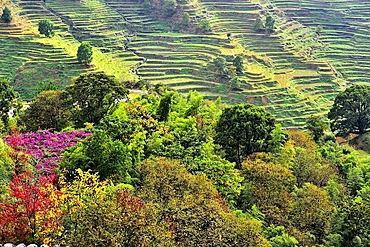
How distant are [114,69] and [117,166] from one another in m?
35.4

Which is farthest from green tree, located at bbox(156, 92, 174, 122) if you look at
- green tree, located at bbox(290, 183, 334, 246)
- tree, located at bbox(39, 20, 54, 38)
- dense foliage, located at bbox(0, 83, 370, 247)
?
tree, located at bbox(39, 20, 54, 38)

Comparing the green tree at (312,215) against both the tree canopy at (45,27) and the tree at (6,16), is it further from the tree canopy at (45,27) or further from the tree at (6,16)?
the tree at (6,16)

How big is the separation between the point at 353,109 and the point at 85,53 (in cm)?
2901

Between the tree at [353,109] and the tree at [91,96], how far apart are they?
70.1ft

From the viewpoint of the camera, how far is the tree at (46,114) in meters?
22.8

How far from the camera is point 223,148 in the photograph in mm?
21891

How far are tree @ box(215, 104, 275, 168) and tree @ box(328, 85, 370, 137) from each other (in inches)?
639

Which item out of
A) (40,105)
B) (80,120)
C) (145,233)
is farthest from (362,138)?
(145,233)

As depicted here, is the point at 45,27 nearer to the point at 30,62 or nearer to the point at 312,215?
the point at 30,62

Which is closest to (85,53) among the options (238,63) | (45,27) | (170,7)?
(45,27)

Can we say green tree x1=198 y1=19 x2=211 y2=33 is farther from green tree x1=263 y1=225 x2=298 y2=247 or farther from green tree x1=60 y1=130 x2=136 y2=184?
green tree x1=263 y1=225 x2=298 y2=247

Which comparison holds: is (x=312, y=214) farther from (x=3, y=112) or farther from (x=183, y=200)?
(x=3, y=112)

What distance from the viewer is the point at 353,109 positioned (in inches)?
1403

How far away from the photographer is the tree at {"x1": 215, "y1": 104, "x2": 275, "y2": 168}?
21.1 metres
